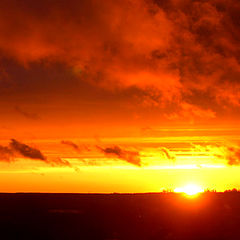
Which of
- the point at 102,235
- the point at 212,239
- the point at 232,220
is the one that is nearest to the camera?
the point at 212,239

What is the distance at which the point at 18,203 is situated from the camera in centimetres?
8062

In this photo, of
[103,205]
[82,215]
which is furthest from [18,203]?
[82,215]

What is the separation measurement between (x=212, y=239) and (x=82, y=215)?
2041 centimetres

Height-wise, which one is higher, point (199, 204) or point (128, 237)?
point (199, 204)

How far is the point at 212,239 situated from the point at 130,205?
30.7 m

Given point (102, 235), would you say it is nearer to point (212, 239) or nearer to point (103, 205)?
point (212, 239)

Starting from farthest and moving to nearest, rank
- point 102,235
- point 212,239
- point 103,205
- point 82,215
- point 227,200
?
point 227,200 < point 103,205 < point 82,215 < point 102,235 < point 212,239

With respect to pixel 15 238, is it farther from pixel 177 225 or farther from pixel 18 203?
pixel 18 203

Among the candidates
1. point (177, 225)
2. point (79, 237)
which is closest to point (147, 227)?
point (177, 225)

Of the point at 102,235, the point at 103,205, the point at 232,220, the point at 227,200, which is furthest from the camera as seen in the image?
the point at 227,200

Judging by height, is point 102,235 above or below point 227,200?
below

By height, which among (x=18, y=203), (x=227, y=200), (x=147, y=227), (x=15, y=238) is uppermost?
(x=227, y=200)

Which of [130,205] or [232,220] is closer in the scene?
[232,220]

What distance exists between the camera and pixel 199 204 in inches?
3152
